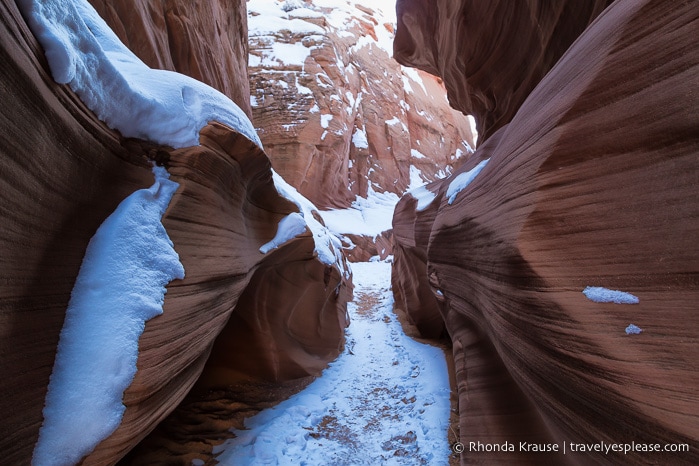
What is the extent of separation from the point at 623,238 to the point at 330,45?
21.3 metres

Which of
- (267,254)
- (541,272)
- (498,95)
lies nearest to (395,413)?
(267,254)

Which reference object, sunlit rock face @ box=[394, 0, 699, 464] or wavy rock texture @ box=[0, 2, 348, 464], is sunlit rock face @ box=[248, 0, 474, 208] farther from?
sunlit rock face @ box=[394, 0, 699, 464]

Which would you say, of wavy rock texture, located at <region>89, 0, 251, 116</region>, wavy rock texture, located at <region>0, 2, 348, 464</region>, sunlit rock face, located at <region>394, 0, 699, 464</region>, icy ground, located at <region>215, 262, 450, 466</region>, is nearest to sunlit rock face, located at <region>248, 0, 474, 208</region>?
wavy rock texture, located at <region>89, 0, 251, 116</region>

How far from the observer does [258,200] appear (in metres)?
4.04

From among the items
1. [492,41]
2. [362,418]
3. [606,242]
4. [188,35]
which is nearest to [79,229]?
[606,242]

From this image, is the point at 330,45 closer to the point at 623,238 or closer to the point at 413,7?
the point at 413,7

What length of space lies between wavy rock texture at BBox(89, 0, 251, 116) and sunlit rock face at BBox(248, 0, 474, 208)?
9.46 meters

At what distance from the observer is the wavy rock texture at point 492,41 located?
175 inches

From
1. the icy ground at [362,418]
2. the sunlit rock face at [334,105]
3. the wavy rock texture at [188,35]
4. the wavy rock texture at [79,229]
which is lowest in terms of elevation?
the icy ground at [362,418]

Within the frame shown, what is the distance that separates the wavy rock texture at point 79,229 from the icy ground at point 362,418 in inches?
48.9

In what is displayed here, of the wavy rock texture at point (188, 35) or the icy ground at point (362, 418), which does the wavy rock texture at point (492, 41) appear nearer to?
the wavy rock texture at point (188, 35)

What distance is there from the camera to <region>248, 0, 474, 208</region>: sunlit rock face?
1692cm

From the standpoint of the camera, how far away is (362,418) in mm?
3877

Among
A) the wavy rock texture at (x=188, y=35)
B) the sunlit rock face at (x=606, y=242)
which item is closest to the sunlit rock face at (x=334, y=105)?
the wavy rock texture at (x=188, y=35)
